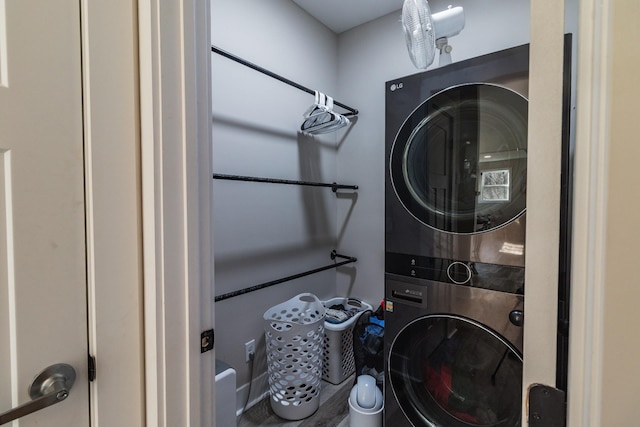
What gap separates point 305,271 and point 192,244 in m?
1.29

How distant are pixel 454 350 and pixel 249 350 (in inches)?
43.6

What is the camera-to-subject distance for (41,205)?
1.77 ft

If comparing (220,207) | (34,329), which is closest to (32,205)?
(34,329)

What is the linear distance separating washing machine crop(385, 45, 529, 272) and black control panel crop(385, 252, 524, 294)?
0.01 metres

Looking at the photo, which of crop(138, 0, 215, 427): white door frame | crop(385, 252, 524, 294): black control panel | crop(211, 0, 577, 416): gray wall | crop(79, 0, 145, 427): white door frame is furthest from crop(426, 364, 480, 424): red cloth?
crop(79, 0, 145, 427): white door frame

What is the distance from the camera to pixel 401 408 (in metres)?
1.18

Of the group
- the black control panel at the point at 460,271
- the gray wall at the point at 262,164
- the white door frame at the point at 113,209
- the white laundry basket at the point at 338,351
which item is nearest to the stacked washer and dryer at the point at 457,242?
the black control panel at the point at 460,271

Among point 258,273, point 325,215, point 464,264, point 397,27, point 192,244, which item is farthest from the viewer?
point 325,215

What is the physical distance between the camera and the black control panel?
3.02 feet

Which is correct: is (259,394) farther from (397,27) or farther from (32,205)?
(397,27)

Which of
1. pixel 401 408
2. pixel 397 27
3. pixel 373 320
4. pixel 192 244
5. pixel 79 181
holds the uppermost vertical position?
pixel 397 27

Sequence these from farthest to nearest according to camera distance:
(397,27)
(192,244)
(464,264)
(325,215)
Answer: (325,215) → (397,27) → (464,264) → (192,244)

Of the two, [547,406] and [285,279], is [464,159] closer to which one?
[547,406]

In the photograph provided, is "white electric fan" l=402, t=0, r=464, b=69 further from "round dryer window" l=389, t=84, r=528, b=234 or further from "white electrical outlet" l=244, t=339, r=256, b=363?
"white electrical outlet" l=244, t=339, r=256, b=363
